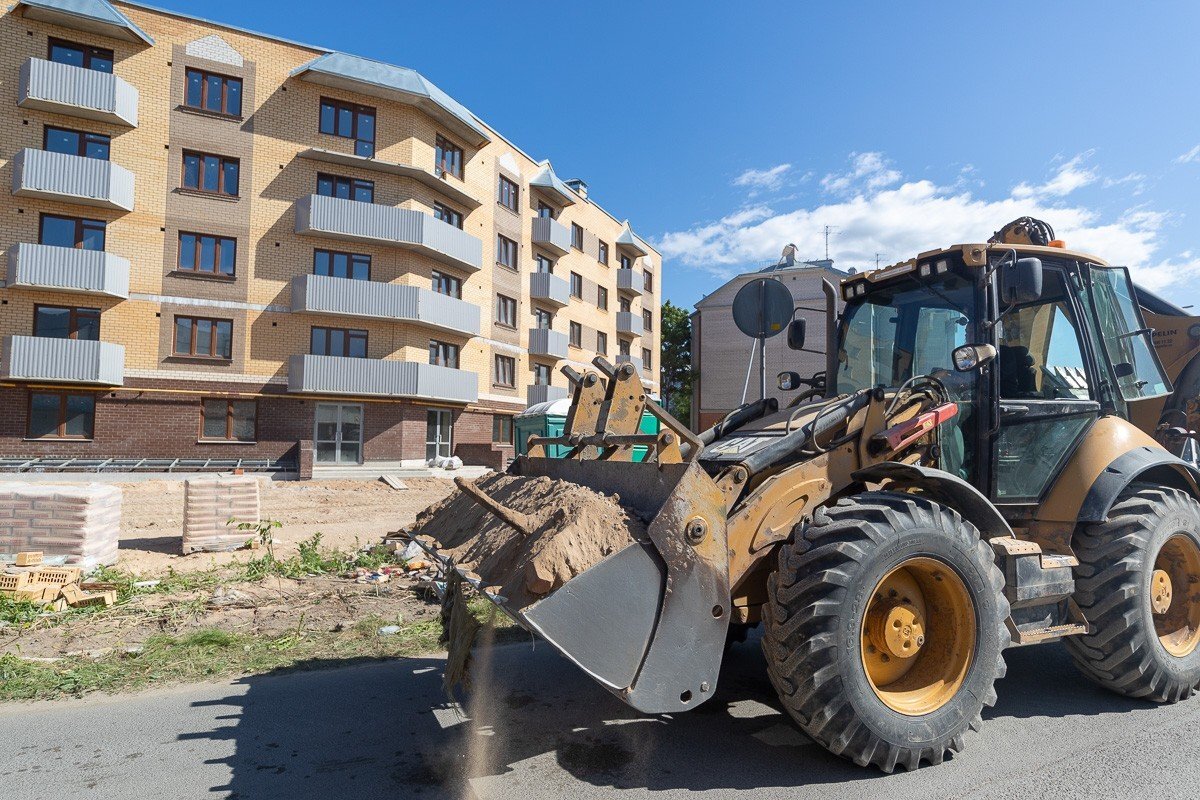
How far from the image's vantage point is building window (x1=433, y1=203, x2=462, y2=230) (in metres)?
28.2

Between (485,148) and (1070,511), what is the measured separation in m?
29.4

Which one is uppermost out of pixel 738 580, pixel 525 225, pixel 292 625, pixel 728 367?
pixel 525 225

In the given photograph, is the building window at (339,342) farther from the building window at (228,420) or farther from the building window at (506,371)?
the building window at (506,371)

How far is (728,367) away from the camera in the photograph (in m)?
40.7

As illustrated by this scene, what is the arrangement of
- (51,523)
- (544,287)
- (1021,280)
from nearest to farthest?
(1021,280) < (51,523) < (544,287)

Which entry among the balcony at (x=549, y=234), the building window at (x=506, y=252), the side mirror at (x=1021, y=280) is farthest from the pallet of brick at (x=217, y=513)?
the balcony at (x=549, y=234)

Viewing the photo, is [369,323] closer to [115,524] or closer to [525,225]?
[525,225]

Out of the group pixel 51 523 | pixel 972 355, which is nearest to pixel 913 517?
pixel 972 355

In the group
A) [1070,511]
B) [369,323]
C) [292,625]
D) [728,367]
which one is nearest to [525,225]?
[369,323]

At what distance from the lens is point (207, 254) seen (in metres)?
23.6

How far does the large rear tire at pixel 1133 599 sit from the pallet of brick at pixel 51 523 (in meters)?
9.98

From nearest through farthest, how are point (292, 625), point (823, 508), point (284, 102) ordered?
point (823, 508) < point (292, 625) < point (284, 102)

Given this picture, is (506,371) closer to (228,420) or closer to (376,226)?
(376,226)

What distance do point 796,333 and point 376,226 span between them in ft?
73.7
